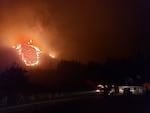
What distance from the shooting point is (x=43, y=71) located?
27531mm

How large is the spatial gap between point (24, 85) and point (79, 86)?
16.5ft

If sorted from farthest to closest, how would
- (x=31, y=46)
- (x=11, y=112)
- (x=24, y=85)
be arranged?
(x=31, y=46)
(x=24, y=85)
(x=11, y=112)

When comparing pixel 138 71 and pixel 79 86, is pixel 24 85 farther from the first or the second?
pixel 138 71

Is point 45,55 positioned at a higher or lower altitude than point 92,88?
higher

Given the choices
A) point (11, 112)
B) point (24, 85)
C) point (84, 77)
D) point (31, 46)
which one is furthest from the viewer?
point (84, 77)

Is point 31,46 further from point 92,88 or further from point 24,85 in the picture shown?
point 92,88

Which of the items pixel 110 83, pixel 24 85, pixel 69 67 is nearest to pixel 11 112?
pixel 24 85

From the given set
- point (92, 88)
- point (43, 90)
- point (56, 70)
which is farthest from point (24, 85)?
point (92, 88)

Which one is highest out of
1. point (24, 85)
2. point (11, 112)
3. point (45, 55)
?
point (45, 55)

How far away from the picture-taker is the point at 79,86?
29125 mm

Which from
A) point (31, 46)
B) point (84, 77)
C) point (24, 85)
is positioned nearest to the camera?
point (24, 85)

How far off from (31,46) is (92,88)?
5853 millimetres

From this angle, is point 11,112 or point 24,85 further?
point 24,85

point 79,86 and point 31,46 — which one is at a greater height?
point 31,46
